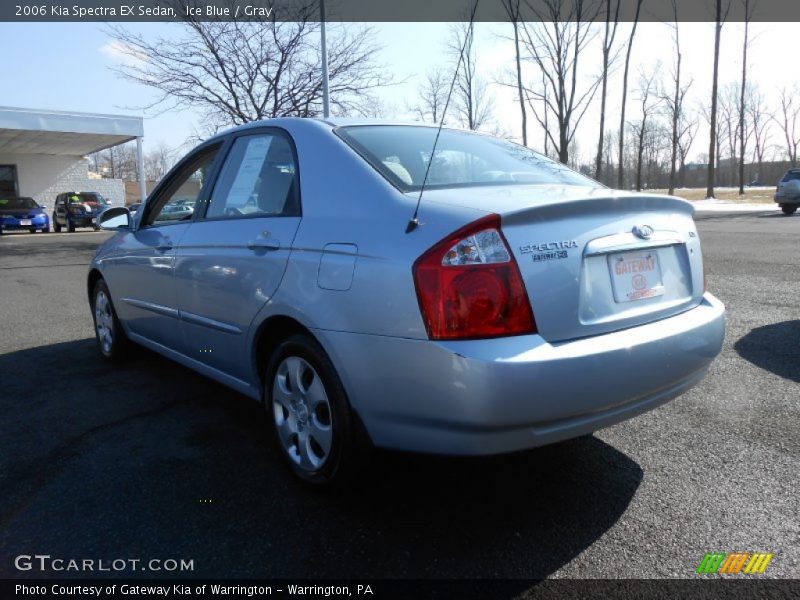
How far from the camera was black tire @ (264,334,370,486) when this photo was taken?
2414 millimetres

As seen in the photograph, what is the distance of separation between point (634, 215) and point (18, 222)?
93.5 ft

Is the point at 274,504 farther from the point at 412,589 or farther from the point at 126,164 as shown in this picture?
the point at 126,164

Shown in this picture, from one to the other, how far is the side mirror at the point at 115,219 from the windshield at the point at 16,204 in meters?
25.1

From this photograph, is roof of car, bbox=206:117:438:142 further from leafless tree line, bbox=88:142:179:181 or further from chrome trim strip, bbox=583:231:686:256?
leafless tree line, bbox=88:142:179:181

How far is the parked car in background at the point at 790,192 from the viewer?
23.8m

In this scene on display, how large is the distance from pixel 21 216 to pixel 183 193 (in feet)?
84.9

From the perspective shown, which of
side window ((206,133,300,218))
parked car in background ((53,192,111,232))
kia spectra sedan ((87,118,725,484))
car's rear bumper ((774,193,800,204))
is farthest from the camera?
parked car in background ((53,192,111,232))

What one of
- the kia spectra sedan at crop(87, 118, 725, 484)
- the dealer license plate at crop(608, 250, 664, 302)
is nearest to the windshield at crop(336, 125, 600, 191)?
the kia spectra sedan at crop(87, 118, 725, 484)

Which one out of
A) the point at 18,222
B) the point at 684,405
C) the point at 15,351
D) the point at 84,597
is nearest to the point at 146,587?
the point at 84,597

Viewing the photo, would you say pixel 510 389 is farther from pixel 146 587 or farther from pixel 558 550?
pixel 146 587

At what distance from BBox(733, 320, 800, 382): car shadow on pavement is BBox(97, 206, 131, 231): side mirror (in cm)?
468

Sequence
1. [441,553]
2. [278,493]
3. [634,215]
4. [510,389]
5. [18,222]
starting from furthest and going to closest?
[18,222] → [278,493] → [634,215] → [441,553] → [510,389]

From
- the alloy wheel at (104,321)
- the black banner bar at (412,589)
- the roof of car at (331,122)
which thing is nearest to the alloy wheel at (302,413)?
the black banner bar at (412,589)

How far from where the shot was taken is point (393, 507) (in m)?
2.55
